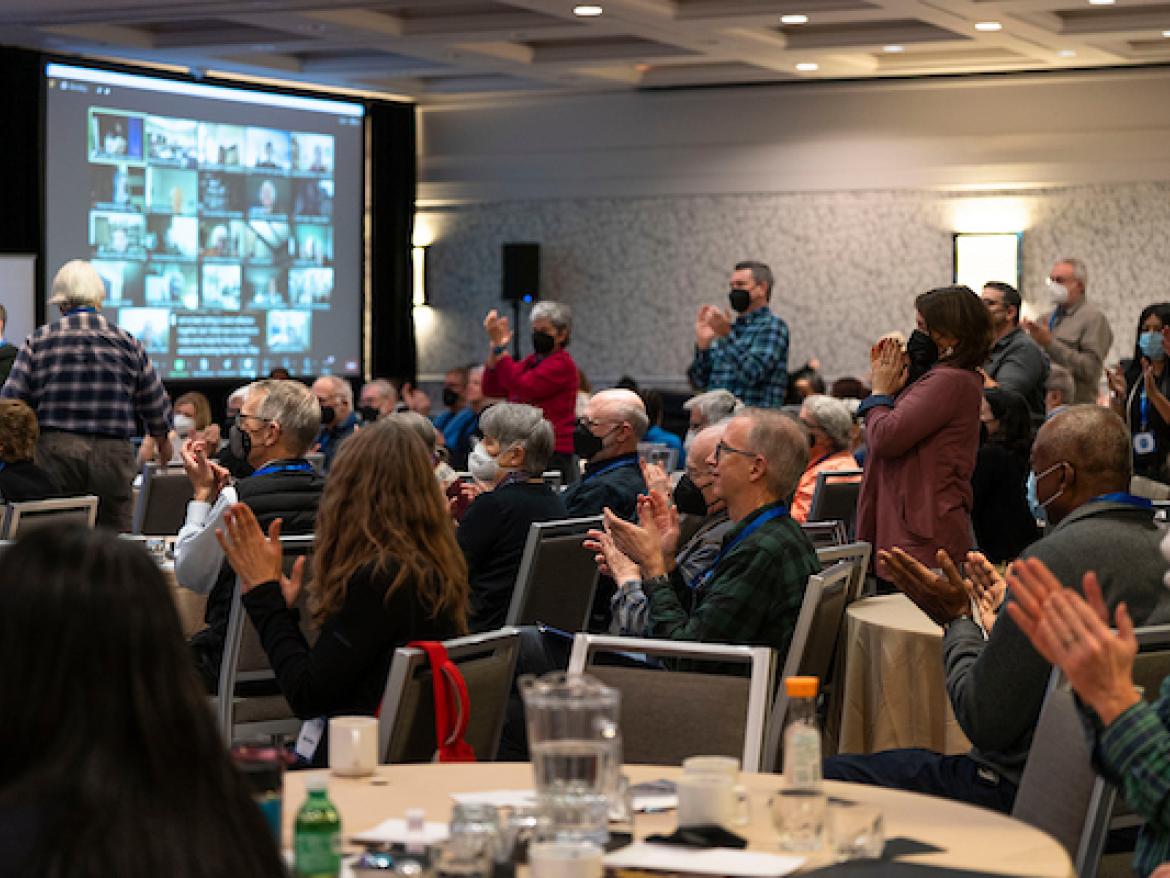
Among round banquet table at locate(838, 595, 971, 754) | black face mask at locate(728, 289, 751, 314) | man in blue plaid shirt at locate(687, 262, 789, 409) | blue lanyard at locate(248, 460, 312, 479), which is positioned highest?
black face mask at locate(728, 289, 751, 314)

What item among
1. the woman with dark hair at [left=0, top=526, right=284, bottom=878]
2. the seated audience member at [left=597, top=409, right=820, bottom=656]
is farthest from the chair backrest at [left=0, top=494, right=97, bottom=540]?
the woman with dark hair at [left=0, top=526, right=284, bottom=878]

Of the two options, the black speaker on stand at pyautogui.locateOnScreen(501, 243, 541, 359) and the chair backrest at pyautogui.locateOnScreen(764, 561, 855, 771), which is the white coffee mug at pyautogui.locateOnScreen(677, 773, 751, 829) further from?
the black speaker on stand at pyautogui.locateOnScreen(501, 243, 541, 359)

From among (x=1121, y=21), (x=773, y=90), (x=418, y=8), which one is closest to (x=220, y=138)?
(x=418, y=8)

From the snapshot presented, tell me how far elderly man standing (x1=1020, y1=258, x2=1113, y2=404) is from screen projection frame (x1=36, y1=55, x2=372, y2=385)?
621 cm

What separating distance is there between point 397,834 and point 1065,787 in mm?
1123

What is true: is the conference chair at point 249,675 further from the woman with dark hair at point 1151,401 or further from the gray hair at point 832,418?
the woman with dark hair at point 1151,401

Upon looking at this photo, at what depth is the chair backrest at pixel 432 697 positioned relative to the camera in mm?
3096

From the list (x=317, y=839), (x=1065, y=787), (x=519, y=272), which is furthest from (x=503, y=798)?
(x=519, y=272)

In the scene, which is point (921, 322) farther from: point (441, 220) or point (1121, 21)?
point (441, 220)

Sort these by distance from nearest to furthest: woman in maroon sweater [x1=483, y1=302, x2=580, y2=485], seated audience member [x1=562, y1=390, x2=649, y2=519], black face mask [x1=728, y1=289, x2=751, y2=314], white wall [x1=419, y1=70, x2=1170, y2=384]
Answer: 1. seated audience member [x1=562, y1=390, x2=649, y2=519]
2. black face mask [x1=728, y1=289, x2=751, y2=314]
3. woman in maroon sweater [x1=483, y1=302, x2=580, y2=485]
4. white wall [x1=419, y1=70, x2=1170, y2=384]

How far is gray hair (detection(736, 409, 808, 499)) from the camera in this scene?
13.8 ft

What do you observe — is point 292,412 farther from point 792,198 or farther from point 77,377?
point 792,198

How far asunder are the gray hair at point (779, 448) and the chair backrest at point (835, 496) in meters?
2.31

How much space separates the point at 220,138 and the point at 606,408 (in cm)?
780
